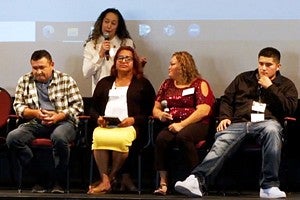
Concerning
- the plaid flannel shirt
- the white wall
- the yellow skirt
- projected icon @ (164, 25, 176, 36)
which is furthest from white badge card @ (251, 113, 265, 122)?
the plaid flannel shirt

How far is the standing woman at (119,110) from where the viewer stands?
5602mm

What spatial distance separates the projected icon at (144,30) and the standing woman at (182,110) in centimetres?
71

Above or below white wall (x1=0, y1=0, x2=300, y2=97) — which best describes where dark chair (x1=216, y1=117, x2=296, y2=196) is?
below

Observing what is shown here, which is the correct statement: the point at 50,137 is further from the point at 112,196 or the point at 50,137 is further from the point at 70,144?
the point at 112,196

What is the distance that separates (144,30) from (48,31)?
836 millimetres

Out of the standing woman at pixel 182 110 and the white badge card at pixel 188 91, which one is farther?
the white badge card at pixel 188 91

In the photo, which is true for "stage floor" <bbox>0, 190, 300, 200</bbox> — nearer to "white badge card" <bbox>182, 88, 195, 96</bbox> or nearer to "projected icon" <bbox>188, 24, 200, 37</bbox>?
"white badge card" <bbox>182, 88, 195, 96</bbox>

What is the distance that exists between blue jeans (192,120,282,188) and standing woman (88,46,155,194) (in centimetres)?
61

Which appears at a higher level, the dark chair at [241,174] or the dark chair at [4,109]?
the dark chair at [4,109]

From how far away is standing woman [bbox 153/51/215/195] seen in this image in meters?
5.49


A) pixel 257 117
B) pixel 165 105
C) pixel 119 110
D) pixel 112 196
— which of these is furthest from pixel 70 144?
pixel 257 117

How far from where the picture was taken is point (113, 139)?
18.3 ft

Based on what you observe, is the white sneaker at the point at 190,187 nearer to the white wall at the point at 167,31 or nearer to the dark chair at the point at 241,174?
the dark chair at the point at 241,174

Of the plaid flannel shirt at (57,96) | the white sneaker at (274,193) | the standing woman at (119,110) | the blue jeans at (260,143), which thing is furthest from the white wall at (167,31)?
the white sneaker at (274,193)
